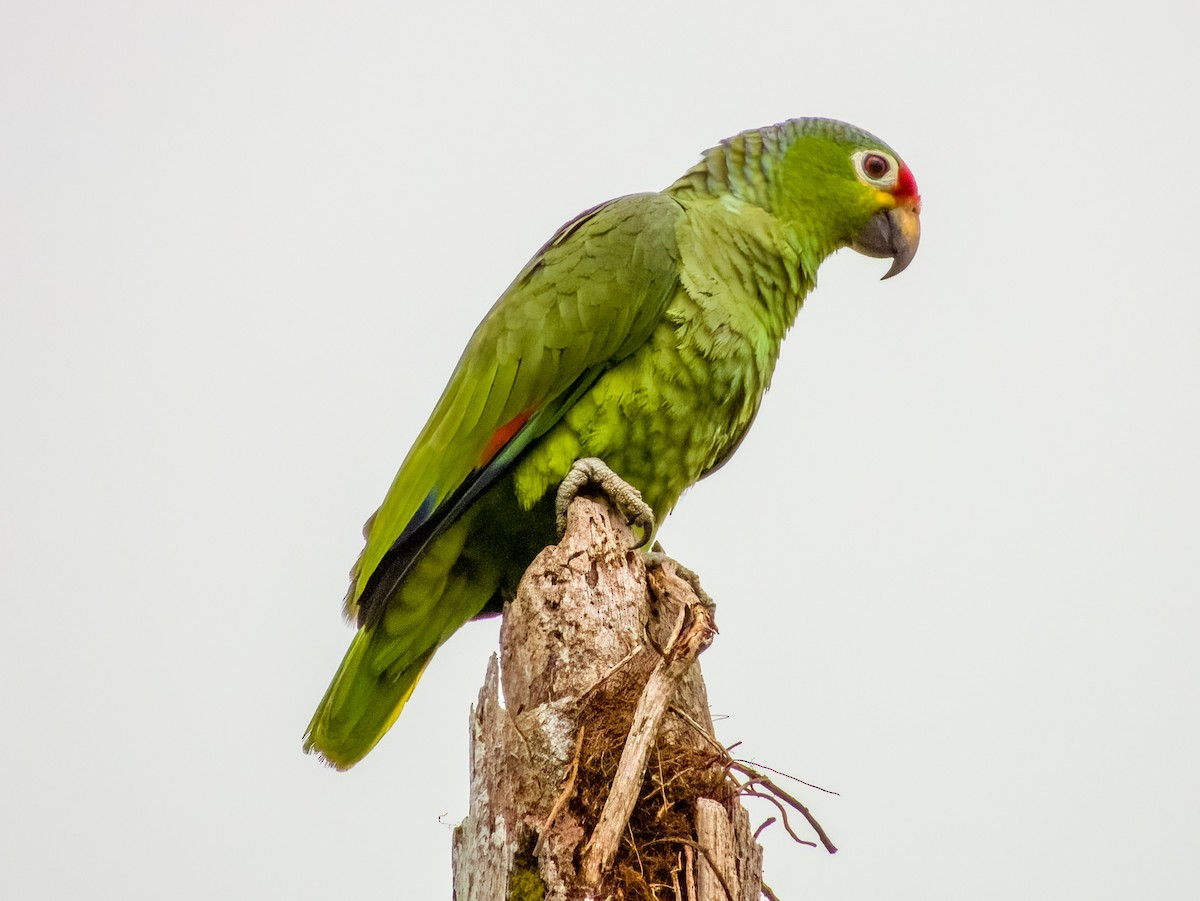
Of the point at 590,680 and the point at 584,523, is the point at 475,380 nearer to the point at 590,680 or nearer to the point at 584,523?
the point at 584,523

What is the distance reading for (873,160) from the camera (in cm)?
488

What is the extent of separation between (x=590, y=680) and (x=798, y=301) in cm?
224

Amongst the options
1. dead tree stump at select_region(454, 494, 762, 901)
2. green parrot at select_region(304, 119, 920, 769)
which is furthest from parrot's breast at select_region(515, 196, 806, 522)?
dead tree stump at select_region(454, 494, 762, 901)

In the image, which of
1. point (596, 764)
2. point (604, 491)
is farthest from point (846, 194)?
point (596, 764)

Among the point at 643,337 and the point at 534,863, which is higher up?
the point at 643,337

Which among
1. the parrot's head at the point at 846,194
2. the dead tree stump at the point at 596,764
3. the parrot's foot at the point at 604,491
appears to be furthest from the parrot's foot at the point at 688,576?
the parrot's head at the point at 846,194

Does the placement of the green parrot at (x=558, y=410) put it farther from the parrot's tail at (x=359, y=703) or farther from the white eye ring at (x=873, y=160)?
the white eye ring at (x=873, y=160)

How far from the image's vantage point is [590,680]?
2.84 meters

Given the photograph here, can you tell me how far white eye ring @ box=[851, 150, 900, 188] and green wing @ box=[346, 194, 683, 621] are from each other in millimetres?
978

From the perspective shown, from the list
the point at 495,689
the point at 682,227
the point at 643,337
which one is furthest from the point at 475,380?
the point at 495,689

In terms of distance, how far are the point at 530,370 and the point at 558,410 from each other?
0.60 ft

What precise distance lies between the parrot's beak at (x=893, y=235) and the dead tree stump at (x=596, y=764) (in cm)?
242

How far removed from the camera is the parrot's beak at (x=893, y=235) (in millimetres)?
4895

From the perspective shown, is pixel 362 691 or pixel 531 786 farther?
pixel 362 691
